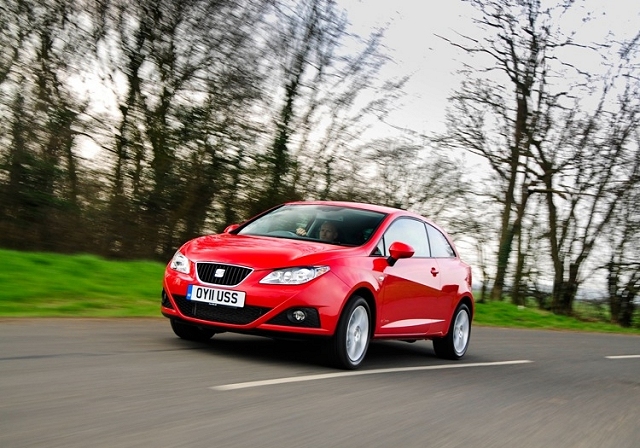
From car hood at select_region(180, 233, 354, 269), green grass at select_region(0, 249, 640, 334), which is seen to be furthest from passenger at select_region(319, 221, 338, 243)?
green grass at select_region(0, 249, 640, 334)

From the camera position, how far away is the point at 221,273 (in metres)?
8.10

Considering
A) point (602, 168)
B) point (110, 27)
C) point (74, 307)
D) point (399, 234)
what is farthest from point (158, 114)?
point (602, 168)

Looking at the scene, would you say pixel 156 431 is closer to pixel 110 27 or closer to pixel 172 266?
pixel 172 266

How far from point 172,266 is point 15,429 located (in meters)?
4.12

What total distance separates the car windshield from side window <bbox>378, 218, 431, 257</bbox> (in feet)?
0.59

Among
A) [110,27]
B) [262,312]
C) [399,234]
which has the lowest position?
[262,312]

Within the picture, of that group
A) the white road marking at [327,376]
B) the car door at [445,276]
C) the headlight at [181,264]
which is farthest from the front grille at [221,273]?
the car door at [445,276]

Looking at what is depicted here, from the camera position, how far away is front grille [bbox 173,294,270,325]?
26.1 feet

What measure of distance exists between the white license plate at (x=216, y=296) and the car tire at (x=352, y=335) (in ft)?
3.01

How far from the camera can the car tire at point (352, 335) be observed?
8.09 meters

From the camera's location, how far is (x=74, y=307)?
11.9m

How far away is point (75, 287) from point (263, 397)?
7683 millimetres

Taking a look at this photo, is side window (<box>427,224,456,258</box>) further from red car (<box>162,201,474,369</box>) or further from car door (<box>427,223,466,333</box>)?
red car (<box>162,201,474,369</box>)

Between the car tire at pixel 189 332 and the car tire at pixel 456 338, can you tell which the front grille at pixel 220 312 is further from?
the car tire at pixel 456 338
